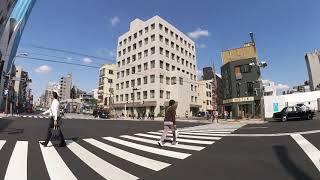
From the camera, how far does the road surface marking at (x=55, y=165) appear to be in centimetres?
552

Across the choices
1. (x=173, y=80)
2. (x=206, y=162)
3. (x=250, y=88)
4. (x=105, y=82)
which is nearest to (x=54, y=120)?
(x=206, y=162)

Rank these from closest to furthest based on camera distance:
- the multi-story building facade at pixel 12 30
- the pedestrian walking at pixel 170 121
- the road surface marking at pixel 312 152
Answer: the road surface marking at pixel 312 152 → the pedestrian walking at pixel 170 121 → the multi-story building facade at pixel 12 30

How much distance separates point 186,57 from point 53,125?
71.6m

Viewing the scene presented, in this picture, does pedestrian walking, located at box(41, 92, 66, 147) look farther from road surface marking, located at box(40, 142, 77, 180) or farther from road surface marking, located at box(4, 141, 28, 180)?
road surface marking, located at box(4, 141, 28, 180)

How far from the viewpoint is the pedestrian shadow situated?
531 cm

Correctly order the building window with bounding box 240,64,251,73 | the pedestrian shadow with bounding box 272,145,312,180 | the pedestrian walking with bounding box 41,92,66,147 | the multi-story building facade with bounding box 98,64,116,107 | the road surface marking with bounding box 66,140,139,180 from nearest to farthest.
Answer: the pedestrian shadow with bounding box 272,145,312,180, the road surface marking with bounding box 66,140,139,180, the pedestrian walking with bounding box 41,92,66,147, the building window with bounding box 240,64,251,73, the multi-story building facade with bounding box 98,64,116,107

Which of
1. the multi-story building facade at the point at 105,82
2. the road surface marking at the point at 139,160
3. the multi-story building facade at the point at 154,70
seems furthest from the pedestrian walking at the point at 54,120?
the multi-story building facade at the point at 105,82

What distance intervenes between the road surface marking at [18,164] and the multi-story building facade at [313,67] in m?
89.3

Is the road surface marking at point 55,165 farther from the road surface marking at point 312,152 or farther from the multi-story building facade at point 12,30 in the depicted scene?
the multi-story building facade at point 12,30

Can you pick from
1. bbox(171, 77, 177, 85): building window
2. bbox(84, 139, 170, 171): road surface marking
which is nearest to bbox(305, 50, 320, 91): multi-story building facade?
bbox(171, 77, 177, 85): building window

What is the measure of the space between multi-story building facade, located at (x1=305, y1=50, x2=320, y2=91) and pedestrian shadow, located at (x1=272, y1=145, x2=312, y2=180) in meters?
86.0

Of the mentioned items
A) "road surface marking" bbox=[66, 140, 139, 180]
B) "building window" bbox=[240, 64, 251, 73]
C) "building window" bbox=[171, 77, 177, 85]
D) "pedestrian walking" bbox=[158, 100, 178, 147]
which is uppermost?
"building window" bbox=[240, 64, 251, 73]

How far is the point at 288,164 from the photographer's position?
6293mm

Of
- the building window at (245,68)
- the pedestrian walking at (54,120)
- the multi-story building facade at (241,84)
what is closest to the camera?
the pedestrian walking at (54,120)
